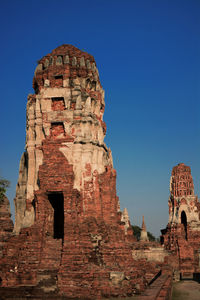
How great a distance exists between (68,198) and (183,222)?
19.1m

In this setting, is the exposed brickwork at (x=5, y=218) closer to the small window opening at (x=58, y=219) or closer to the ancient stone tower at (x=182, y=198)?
the small window opening at (x=58, y=219)

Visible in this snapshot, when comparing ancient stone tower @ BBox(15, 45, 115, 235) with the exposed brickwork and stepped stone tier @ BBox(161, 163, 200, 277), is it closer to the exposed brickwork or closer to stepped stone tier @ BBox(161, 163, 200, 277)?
the exposed brickwork

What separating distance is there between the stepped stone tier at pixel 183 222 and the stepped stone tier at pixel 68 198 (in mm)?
10349

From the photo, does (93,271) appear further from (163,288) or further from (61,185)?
(61,185)

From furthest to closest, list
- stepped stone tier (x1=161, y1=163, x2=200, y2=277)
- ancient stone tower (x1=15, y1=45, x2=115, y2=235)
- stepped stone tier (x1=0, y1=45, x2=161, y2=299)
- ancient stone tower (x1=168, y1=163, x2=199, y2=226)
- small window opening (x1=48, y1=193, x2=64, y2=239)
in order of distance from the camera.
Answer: ancient stone tower (x1=168, y1=163, x2=199, y2=226), stepped stone tier (x1=161, y1=163, x2=200, y2=277), small window opening (x1=48, y1=193, x2=64, y2=239), ancient stone tower (x1=15, y1=45, x2=115, y2=235), stepped stone tier (x1=0, y1=45, x2=161, y2=299)

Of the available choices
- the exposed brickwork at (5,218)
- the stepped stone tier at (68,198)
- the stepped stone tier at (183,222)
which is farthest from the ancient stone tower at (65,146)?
the stepped stone tier at (183,222)

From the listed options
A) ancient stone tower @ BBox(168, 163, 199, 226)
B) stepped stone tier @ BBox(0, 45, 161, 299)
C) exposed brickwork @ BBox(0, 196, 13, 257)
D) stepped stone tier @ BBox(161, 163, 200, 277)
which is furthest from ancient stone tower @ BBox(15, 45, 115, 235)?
ancient stone tower @ BBox(168, 163, 199, 226)

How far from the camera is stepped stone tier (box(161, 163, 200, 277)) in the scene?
74.4 ft

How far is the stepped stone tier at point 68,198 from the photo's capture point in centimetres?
890

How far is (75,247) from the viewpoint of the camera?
30.6 feet

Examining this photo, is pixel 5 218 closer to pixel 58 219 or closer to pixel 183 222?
pixel 58 219

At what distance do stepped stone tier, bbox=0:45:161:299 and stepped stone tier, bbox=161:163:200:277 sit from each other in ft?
34.0

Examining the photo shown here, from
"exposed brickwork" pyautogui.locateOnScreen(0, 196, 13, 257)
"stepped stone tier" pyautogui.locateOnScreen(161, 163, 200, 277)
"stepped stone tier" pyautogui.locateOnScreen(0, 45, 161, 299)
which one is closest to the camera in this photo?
"stepped stone tier" pyautogui.locateOnScreen(0, 45, 161, 299)

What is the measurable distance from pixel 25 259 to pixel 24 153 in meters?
3.91
